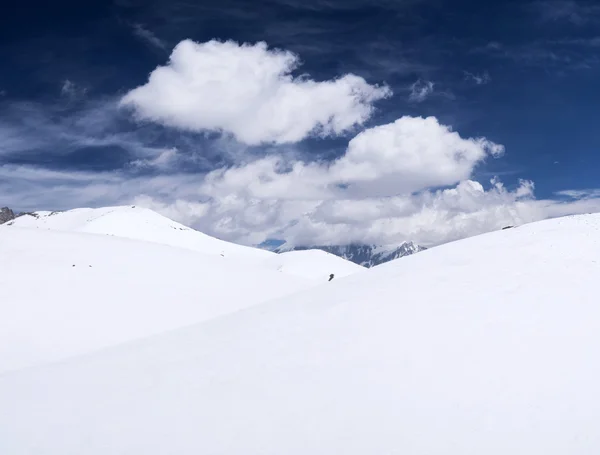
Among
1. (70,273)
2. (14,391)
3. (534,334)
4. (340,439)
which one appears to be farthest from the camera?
(70,273)

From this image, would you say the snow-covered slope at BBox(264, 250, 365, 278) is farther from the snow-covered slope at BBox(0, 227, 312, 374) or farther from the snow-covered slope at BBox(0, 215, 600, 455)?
the snow-covered slope at BBox(0, 215, 600, 455)

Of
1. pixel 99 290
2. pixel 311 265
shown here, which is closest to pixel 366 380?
pixel 99 290

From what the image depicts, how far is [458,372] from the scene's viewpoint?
1127cm

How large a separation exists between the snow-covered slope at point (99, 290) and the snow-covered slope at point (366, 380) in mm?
8353

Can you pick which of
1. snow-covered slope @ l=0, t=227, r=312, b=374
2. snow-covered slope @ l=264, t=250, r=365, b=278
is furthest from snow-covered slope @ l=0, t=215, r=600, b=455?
snow-covered slope @ l=264, t=250, r=365, b=278

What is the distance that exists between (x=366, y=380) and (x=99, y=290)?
24750 millimetres

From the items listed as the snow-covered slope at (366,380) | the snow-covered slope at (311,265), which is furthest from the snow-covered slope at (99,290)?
the snow-covered slope at (311,265)

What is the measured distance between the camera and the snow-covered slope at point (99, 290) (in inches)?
950

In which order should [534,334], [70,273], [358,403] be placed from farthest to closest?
[70,273], [534,334], [358,403]

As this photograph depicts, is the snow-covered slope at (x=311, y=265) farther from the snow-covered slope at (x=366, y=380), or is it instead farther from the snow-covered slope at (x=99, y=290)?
the snow-covered slope at (x=366, y=380)

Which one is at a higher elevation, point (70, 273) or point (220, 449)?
point (70, 273)

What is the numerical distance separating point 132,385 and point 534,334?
1141 cm

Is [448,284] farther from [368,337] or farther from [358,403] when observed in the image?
[358,403]

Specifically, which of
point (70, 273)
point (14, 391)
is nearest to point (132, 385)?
point (14, 391)
